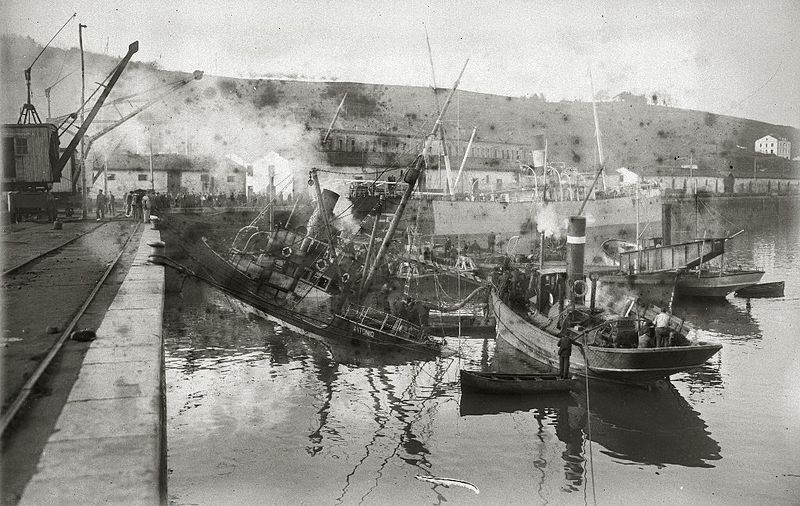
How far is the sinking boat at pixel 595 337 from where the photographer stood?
17.7 metres

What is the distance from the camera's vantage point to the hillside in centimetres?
3906

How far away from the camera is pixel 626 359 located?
17.8 meters

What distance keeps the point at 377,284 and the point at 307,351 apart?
962 centimetres

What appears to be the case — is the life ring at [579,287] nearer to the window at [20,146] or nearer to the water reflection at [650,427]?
the water reflection at [650,427]

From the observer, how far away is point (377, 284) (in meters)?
31.7

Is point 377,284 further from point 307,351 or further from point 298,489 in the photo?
point 298,489

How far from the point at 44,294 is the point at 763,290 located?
116 feet

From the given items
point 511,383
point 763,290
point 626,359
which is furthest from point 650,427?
point 763,290

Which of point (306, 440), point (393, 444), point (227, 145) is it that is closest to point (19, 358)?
point (306, 440)

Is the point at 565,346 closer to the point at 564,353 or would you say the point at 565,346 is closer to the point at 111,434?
the point at 564,353

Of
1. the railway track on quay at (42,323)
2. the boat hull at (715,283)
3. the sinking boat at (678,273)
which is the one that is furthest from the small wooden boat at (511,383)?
the boat hull at (715,283)

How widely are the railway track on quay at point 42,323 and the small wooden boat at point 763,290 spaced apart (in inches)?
1233

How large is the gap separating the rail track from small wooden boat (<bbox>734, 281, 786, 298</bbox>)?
3154 centimetres

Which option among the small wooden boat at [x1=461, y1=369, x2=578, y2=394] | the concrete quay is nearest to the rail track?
the concrete quay
